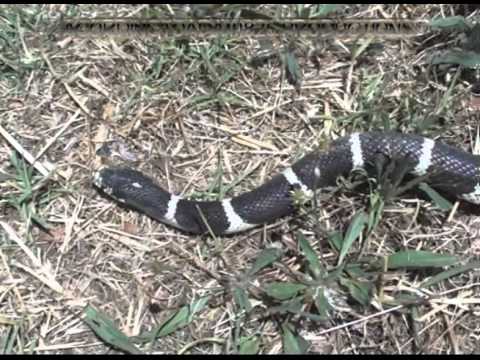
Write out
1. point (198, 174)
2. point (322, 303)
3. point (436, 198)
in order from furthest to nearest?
1. point (198, 174)
2. point (436, 198)
3. point (322, 303)

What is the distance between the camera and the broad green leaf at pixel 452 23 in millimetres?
3393

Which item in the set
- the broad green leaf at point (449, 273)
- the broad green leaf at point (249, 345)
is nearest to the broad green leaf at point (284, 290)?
the broad green leaf at point (249, 345)

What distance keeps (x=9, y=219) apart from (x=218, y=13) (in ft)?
4.97

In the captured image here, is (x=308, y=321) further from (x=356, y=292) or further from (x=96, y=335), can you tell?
(x=96, y=335)

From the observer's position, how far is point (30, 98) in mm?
3535

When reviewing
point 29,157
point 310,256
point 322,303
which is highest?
point 29,157

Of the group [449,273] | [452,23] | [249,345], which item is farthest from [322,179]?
[452,23]

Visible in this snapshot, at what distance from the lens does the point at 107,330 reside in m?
2.97

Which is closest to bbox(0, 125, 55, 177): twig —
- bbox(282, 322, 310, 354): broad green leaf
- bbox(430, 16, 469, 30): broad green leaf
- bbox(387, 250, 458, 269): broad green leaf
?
bbox(282, 322, 310, 354): broad green leaf

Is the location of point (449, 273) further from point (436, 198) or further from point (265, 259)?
point (265, 259)

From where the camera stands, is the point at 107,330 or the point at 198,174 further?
the point at 198,174

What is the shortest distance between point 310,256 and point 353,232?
23cm

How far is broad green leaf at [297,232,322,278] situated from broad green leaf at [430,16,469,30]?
1.33 meters

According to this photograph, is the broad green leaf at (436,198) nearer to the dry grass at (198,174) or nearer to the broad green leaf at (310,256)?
the dry grass at (198,174)
